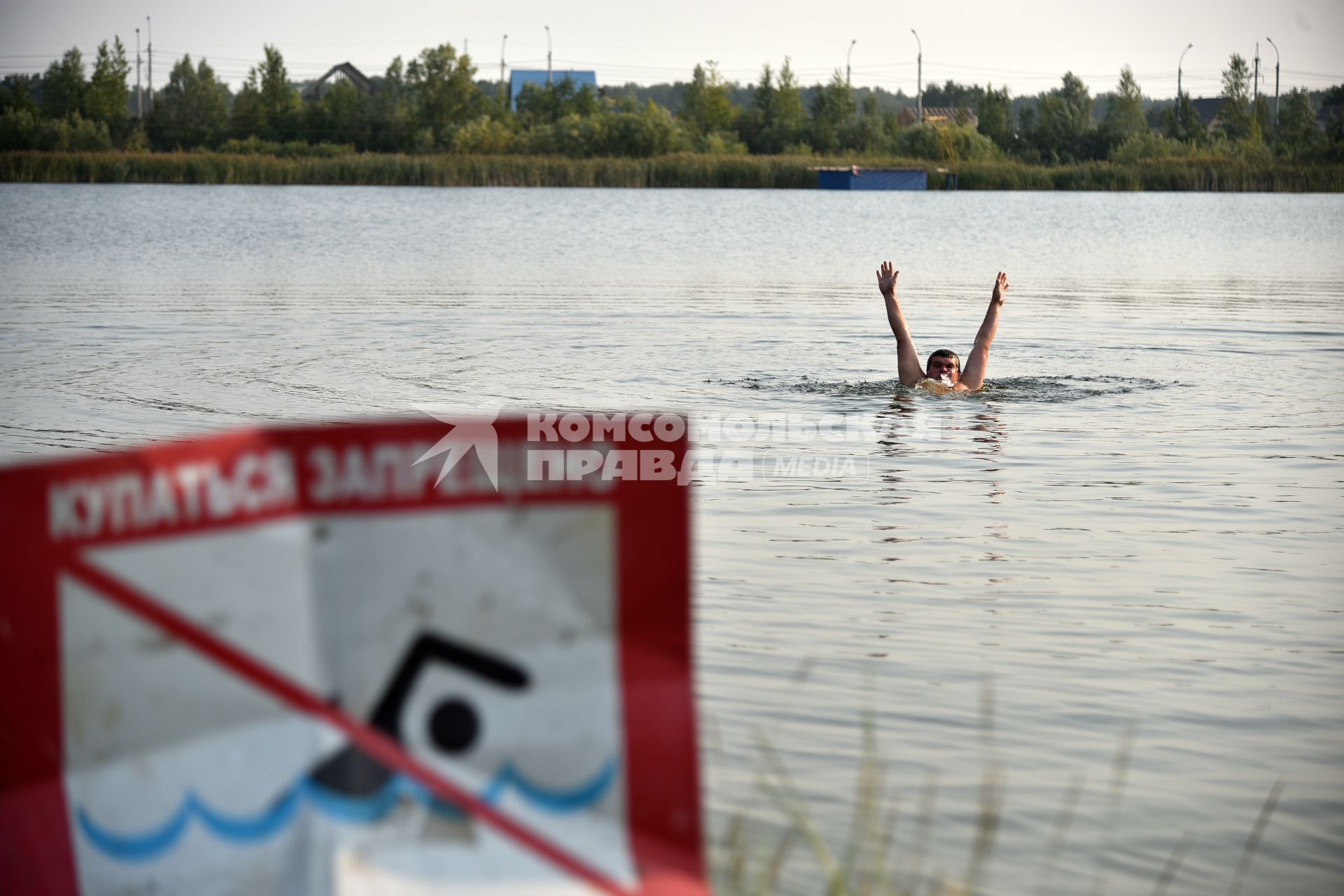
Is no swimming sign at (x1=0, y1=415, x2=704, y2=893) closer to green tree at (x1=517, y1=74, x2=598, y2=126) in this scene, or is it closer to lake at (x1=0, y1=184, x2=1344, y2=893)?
lake at (x1=0, y1=184, x2=1344, y2=893)

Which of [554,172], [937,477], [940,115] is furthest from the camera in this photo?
[940,115]

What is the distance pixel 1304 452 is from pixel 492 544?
31.9 feet

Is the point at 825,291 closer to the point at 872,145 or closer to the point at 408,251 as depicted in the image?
the point at 408,251

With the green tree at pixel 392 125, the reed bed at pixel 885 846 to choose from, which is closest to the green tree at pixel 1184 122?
the green tree at pixel 392 125

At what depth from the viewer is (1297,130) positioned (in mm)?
100688

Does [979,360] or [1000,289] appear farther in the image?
[979,360]

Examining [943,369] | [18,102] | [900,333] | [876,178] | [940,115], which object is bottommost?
[943,369]

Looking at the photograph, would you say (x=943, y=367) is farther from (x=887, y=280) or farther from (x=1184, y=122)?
(x=1184, y=122)

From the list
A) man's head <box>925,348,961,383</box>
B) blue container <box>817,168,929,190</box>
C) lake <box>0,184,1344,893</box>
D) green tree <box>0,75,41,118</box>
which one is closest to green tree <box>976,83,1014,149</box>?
blue container <box>817,168,929,190</box>

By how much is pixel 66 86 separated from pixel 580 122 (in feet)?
106

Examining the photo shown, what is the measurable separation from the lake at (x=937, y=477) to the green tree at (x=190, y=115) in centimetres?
6439

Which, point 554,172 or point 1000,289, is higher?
point 554,172

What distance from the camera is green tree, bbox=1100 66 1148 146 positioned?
305 ft

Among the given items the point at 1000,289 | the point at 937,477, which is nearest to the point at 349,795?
the point at 937,477
